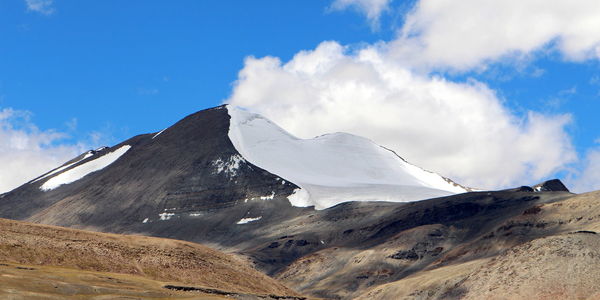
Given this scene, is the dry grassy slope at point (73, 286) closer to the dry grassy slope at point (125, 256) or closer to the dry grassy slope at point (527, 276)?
the dry grassy slope at point (125, 256)

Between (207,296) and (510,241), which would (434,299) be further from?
(207,296)

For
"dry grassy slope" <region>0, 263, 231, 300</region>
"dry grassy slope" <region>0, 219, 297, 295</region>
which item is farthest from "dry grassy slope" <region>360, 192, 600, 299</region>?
"dry grassy slope" <region>0, 263, 231, 300</region>

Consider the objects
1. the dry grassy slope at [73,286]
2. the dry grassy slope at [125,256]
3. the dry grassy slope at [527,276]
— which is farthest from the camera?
the dry grassy slope at [527,276]

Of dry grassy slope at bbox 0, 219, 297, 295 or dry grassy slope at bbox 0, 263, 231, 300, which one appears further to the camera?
dry grassy slope at bbox 0, 219, 297, 295

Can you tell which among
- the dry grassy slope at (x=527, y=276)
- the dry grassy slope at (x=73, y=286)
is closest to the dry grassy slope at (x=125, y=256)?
the dry grassy slope at (x=73, y=286)

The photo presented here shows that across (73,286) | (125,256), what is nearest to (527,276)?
(125,256)

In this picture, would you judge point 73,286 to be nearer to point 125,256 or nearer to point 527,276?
point 125,256

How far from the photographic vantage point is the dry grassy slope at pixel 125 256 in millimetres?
113438

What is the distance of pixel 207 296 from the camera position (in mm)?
106312

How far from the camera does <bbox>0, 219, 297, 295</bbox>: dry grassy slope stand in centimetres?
11344

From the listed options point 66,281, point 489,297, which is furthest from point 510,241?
point 66,281

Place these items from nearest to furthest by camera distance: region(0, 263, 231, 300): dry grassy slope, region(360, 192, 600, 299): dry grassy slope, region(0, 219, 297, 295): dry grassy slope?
1. region(0, 263, 231, 300): dry grassy slope
2. region(0, 219, 297, 295): dry grassy slope
3. region(360, 192, 600, 299): dry grassy slope

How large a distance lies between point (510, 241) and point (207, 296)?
104 meters

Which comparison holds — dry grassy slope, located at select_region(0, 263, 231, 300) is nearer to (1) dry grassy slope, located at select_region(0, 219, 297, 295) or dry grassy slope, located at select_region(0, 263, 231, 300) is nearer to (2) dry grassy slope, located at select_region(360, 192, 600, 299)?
(1) dry grassy slope, located at select_region(0, 219, 297, 295)
